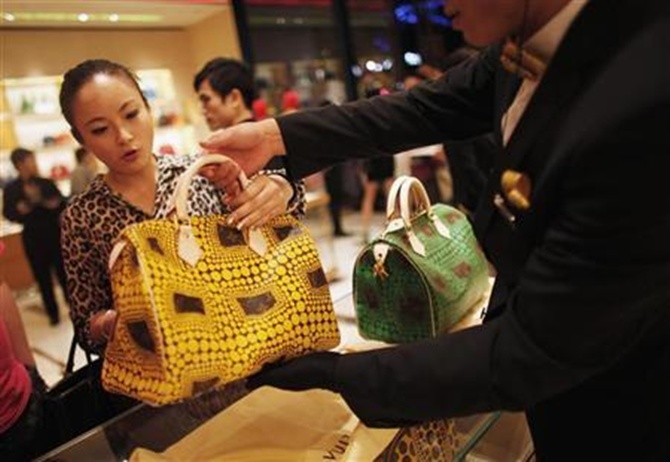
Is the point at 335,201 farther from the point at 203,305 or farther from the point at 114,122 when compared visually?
the point at 203,305

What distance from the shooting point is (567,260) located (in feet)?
1.66

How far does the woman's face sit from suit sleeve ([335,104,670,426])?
753 millimetres

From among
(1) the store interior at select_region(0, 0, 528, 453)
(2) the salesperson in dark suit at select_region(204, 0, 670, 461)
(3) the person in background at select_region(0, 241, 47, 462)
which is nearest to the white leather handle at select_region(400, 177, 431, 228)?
(1) the store interior at select_region(0, 0, 528, 453)

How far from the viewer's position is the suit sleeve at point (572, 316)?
0.48 meters

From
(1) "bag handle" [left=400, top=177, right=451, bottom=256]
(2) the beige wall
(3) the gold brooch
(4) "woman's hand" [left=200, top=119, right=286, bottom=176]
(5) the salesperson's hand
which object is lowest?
(5) the salesperson's hand

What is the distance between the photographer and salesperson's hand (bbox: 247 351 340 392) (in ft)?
2.22

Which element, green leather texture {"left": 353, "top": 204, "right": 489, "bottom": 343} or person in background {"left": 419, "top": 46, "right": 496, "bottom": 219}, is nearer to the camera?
green leather texture {"left": 353, "top": 204, "right": 489, "bottom": 343}

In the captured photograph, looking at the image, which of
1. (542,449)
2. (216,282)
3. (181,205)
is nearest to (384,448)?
Answer: (542,449)

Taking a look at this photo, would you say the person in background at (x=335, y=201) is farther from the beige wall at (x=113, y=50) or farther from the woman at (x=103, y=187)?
the woman at (x=103, y=187)

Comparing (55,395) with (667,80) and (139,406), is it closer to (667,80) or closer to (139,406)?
(139,406)

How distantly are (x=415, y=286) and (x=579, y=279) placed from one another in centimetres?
61

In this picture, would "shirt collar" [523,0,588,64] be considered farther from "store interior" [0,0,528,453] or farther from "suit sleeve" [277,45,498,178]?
"store interior" [0,0,528,453]

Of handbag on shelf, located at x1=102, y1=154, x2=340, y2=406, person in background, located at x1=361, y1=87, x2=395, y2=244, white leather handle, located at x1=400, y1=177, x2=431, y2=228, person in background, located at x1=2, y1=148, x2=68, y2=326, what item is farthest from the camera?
person in background, located at x1=361, y1=87, x2=395, y2=244

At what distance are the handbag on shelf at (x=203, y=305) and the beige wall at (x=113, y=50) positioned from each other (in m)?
0.87
